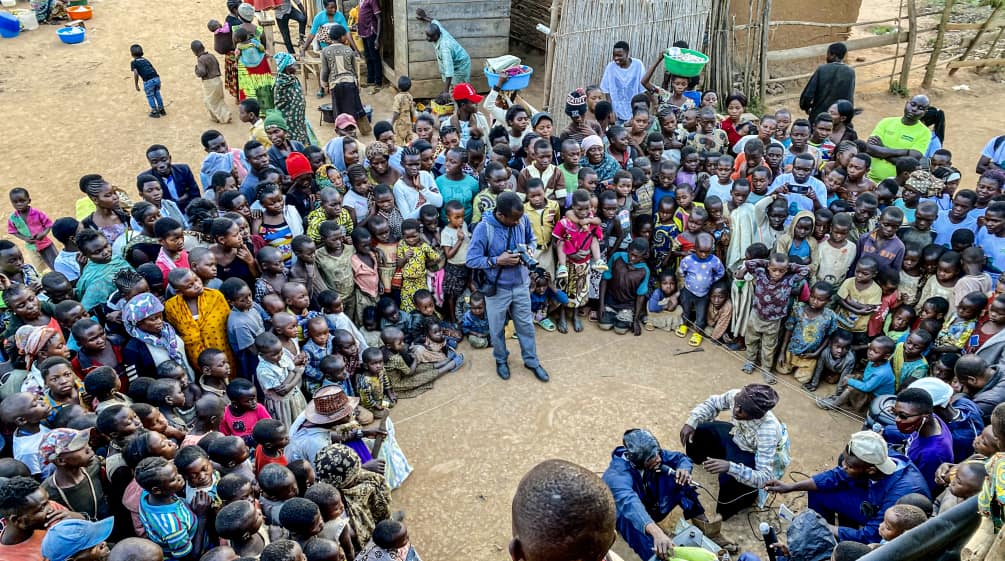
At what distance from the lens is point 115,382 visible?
3.92 m

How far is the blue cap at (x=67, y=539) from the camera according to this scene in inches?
116

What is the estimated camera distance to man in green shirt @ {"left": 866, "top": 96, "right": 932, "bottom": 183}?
661 cm

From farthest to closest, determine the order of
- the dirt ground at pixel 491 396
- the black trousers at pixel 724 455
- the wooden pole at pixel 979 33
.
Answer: the wooden pole at pixel 979 33 → the dirt ground at pixel 491 396 → the black trousers at pixel 724 455

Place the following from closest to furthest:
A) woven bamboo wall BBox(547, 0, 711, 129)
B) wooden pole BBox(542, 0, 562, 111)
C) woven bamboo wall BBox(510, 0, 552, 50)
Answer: wooden pole BBox(542, 0, 562, 111) < woven bamboo wall BBox(547, 0, 711, 129) < woven bamboo wall BBox(510, 0, 552, 50)

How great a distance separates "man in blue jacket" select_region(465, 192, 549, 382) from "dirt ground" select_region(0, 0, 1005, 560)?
255 millimetres

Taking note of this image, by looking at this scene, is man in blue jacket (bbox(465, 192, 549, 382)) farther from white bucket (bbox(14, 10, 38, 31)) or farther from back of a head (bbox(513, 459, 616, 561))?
white bucket (bbox(14, 10, 38, 31))

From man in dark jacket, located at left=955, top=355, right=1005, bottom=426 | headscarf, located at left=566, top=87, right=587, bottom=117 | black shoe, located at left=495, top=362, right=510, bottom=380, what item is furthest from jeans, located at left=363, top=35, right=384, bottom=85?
man in dark jacket, located at left=955, top=355, right=1005, bottom=426

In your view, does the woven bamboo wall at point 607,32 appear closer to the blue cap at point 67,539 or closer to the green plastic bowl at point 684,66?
the green plastic bowl at point 684,66

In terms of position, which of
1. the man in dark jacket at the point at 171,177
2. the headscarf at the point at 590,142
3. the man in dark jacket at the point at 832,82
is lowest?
the man in dark jacket at the point at 171,177

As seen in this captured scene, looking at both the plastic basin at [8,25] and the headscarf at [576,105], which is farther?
the plastic basin at [8,25]

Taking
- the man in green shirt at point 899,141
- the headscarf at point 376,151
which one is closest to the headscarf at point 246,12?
the headscarf at point 376,151

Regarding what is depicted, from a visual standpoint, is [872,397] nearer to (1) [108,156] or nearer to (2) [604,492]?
(2) [604,492]

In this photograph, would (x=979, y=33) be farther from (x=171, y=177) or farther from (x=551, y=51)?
(x=171, y=177)

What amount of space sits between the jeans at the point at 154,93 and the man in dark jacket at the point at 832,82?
8.11m
